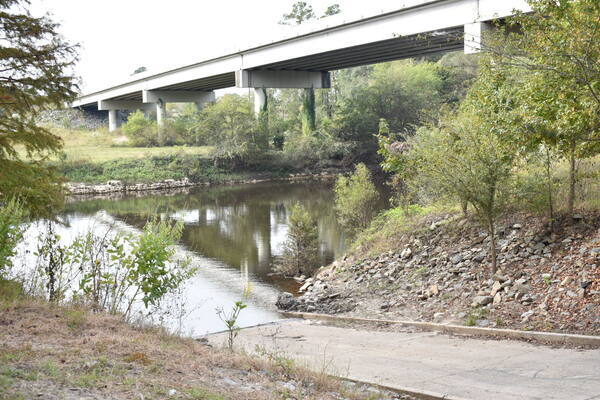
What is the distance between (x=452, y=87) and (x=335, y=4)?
60.3ft

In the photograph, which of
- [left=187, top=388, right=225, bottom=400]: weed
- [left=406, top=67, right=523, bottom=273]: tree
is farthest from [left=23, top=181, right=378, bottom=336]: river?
[left=406, top=67, right=523, bottom=273]: tree

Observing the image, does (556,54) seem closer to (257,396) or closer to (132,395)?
(257,396)

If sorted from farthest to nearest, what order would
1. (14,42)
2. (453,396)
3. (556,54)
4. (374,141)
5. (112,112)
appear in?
(112,112)
(374,141)
(14,42)
(556,54)
(453,396)

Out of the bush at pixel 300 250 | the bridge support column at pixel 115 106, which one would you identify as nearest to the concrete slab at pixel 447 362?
the bush at pixel 300 250

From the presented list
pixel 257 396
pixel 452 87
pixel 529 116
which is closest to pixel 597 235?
pixel 529 116

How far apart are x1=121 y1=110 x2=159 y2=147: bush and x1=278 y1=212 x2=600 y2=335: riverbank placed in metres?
53.2

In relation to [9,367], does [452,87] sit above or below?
above

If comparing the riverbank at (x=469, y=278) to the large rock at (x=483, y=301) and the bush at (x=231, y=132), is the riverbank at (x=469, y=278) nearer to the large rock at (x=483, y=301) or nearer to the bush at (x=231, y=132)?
the large rock at (x=483, y=301)

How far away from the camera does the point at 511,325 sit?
1059 centimetres

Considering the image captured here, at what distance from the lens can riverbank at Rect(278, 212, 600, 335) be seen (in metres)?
10.9

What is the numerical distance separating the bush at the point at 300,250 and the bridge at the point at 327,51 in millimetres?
6326

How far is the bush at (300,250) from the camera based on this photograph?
19.2 metres

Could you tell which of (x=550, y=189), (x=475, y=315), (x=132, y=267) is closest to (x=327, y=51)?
(x=550, y=189)

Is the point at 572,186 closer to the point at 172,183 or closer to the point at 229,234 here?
the point at 229,234
